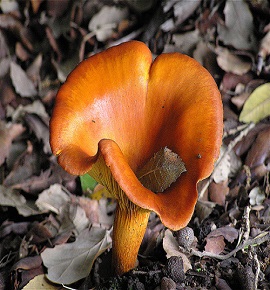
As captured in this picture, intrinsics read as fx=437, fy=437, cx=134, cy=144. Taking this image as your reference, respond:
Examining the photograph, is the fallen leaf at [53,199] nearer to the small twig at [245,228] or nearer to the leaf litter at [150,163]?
the leaf litter at [150,163]

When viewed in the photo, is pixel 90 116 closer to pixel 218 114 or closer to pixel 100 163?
pixel 100 163

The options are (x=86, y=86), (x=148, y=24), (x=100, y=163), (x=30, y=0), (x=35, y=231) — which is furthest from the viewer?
(x=30, y=0)

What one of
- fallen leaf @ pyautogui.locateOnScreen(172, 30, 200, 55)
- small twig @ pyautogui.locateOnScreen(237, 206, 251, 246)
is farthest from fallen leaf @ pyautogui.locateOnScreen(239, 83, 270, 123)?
small twig @ pyautogui.locateOnScreen(237, 206, 251, 246)

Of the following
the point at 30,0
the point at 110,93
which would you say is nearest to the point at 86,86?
the point at 110,93

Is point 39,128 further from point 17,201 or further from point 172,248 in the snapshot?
point 172,248

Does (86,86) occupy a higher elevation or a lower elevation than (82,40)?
higher

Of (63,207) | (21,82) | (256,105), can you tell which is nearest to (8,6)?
(21,82)
